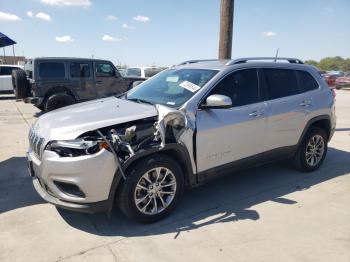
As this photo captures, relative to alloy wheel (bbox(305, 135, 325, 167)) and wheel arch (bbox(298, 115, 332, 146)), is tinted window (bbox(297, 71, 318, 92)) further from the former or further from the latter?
alloy wheel (bbox(305, 135, 325, 167))

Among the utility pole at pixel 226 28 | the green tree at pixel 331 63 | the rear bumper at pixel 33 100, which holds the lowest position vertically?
the rear bumper at pixel 33 100

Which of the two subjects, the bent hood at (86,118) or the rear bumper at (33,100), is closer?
the bent hood at (86,118)

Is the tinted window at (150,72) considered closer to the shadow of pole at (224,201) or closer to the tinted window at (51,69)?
the tinted window at (51,69)

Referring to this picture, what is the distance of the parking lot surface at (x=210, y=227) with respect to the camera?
3.19 m

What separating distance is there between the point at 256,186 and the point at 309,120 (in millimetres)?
1330

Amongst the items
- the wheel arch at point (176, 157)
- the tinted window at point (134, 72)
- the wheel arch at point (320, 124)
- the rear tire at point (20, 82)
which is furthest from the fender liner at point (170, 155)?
the tinted window at point (134, 72)

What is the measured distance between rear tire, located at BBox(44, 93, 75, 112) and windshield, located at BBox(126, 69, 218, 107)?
6681mm

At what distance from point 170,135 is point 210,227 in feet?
3.58

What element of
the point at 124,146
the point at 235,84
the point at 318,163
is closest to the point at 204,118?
the point at 235,84

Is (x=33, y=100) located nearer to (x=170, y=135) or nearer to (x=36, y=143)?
(x=36, y=143)

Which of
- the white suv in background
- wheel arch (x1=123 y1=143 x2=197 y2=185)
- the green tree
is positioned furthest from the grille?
the green tree

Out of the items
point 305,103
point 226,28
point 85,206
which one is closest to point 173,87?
point 85,206

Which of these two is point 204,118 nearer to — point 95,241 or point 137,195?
point 137,195

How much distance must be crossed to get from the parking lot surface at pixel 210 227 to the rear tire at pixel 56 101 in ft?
19.0
